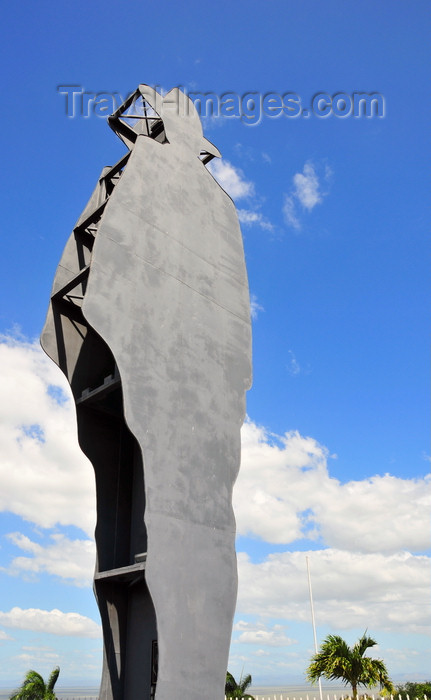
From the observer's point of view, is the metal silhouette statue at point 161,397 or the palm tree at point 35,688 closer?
the metal silhouette statue at point 161,397

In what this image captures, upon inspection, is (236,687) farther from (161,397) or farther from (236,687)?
(161,397)

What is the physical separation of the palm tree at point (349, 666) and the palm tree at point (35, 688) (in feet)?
31.4

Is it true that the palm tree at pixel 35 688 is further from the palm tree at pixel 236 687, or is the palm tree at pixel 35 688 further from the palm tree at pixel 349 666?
the palm tree at pixel 349 666

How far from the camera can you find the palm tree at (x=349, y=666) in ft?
53.9

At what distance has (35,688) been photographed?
20.7 m

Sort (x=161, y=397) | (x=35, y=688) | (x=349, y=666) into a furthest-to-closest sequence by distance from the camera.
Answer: (x=35, y=688) → (x=349, y=666) → (x=161, y=397)

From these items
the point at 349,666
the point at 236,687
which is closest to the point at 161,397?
the point at 349,666

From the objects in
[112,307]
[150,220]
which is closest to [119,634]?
[112,307]

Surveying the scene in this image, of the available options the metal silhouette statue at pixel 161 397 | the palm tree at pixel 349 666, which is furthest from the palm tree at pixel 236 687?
the metal silhouette statue at pixel 161 397

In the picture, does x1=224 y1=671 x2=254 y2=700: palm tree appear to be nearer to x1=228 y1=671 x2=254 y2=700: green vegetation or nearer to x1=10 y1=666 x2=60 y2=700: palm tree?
x1=228 y1=671 x2=254 y2=700: green vegetation

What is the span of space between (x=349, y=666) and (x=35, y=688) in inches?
445

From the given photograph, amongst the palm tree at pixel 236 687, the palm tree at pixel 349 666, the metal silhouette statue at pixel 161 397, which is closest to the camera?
the metal silhouette statue at pixel 161 397

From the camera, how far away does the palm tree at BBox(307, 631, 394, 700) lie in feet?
53.9

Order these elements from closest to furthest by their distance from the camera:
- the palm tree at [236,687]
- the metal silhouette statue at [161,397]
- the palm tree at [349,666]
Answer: the metal silhouette statue at [161,397], the palm tree at [349,666], the palm tree at [236,687]
